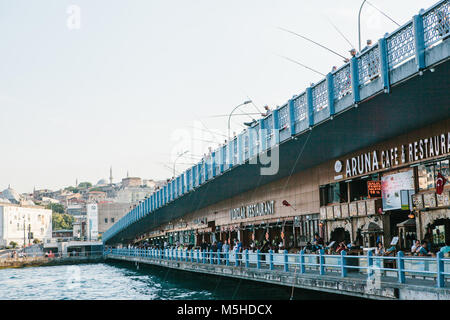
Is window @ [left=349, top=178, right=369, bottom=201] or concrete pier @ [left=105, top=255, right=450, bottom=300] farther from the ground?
window @ [left=349, top=178, right=369, bottom=201]

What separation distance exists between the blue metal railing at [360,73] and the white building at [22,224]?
130865mm

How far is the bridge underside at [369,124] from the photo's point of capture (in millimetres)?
18094

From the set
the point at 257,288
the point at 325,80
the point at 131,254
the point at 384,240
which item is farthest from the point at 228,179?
the point at 131,254

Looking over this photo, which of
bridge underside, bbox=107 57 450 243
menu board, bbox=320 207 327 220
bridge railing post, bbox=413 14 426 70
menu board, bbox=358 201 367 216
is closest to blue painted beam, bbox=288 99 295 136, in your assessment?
bridge underside, bbox=107 57 450 243

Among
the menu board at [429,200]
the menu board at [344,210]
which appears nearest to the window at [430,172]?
the menu board at [429,200]

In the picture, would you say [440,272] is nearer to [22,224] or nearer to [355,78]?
[355,78]

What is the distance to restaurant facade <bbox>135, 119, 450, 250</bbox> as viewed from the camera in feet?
75.2

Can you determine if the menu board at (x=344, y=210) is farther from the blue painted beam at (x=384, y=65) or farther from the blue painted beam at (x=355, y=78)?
the blue painted beam at (x=384, y=65)

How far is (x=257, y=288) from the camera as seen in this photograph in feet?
100

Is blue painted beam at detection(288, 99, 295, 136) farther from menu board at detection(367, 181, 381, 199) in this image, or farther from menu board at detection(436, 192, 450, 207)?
menu board at detection(436, 192, 450, 207)

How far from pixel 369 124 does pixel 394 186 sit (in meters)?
4.31

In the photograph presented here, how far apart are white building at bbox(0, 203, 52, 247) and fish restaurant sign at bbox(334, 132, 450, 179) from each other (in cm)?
12915

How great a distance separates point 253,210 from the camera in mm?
44062

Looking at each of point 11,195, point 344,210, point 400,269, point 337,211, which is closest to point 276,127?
point 344,210
